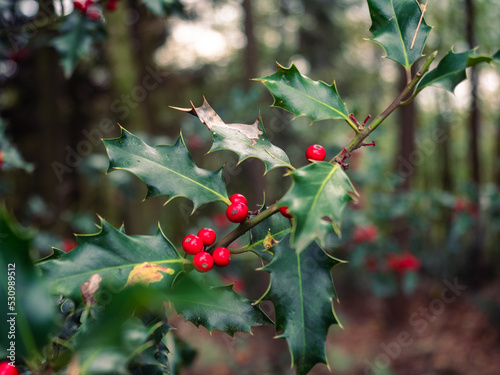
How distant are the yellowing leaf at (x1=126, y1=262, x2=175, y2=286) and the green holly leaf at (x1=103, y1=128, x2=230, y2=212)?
0.44 feet

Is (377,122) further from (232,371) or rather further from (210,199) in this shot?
(232,371)

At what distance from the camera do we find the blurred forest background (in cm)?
307

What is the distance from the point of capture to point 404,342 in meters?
4.11

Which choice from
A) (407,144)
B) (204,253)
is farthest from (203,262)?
(407,144)

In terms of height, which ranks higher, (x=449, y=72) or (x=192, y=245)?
(x=449, y=72)

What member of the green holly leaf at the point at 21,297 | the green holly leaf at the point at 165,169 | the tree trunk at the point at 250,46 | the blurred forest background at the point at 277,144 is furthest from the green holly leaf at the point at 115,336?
the tree trunk at the point at 250,46

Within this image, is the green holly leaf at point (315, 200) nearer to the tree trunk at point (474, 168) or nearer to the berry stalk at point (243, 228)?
the berry stalk at point (243, 228)

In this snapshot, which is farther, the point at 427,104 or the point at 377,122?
the point at 427,104

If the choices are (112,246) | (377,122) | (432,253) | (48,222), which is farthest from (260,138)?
(432,253)

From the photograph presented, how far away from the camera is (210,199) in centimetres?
79

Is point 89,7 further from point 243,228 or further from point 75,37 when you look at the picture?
point 243,228

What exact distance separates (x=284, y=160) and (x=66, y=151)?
3715 mm

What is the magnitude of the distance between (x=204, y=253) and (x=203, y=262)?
0.02 metres

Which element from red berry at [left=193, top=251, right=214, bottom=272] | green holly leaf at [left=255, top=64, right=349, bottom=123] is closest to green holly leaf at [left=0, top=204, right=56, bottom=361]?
red berry at [left=193, top=251, right=214, bottom=272]
